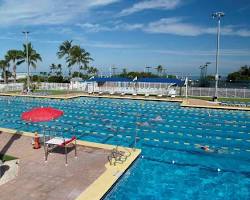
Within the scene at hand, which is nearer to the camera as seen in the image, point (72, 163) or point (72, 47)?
point (72, 163)

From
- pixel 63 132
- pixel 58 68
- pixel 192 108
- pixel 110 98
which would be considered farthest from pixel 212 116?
pixel 58 68

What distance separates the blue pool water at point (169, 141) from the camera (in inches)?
387

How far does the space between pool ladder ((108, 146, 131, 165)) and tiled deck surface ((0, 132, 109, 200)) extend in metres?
0.24

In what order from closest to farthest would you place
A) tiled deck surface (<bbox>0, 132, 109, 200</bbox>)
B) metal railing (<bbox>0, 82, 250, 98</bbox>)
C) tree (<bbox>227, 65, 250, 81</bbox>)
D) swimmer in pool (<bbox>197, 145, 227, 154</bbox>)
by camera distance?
tiled deck surface (<bbox>0, 132, 109, 200</bbox>) < swimmer in pool (<bbox>197, 145, 227, 154</bbox>) < metal railing (<bbox>0, 82, 250, 98</bbox>) < tree (<bbox>227, 65, 250, 81</bbox>)

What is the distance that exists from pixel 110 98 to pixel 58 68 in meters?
70.3

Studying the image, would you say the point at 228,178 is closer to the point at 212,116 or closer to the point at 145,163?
the point at 145,163

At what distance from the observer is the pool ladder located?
10.8 m

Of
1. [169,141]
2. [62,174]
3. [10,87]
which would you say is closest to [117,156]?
[62,174]

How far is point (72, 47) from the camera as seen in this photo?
198ft

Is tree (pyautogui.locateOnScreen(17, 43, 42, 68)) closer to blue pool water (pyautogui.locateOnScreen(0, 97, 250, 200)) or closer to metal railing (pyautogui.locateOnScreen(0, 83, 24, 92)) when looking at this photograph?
metal railing (pyautogui.locateOnScreen(0, 83, 24, 92))

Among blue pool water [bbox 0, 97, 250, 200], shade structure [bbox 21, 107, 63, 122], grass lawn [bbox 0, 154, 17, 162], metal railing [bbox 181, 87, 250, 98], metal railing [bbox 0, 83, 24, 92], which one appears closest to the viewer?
blue pool water [bbox 0, 97, 250, 200]

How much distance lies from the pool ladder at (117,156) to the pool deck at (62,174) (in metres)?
0.17

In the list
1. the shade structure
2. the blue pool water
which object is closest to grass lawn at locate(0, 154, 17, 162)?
the shade structure

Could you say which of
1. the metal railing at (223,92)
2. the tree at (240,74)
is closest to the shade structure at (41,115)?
the metal railing at (223,92)
